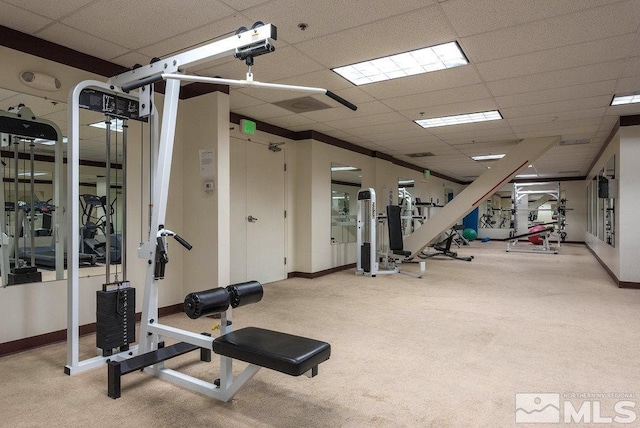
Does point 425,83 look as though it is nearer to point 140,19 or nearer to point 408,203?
point 140,19

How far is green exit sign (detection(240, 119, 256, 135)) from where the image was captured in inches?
209

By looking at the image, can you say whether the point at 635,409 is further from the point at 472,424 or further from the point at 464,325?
the point at 464,325

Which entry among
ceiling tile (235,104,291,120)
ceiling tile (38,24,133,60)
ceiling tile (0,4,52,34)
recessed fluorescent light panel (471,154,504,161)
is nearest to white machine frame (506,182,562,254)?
recessed fluorescent light panel (471,154,504,161)

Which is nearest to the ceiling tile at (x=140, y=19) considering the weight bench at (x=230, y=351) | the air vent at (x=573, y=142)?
the weight bench at (x=230, y=351)

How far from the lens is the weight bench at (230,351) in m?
1.88

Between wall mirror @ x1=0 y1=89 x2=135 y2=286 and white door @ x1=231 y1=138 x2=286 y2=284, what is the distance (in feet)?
6.56

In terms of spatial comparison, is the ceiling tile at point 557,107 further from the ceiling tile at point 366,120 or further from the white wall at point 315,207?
the white wall at point 315,207

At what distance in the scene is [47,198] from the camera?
3.34m

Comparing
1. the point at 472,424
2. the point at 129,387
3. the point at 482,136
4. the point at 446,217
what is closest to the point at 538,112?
the point at 482,136

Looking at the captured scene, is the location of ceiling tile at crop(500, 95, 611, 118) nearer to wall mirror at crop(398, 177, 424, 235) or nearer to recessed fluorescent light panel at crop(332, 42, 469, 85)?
recessed fluorescent light panel at crop(332, 42, 469, 85)

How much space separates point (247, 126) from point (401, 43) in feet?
8.87

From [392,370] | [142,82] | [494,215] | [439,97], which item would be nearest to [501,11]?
[439,97]

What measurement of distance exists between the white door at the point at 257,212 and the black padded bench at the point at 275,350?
3.30 metres

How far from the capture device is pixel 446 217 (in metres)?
7.72
